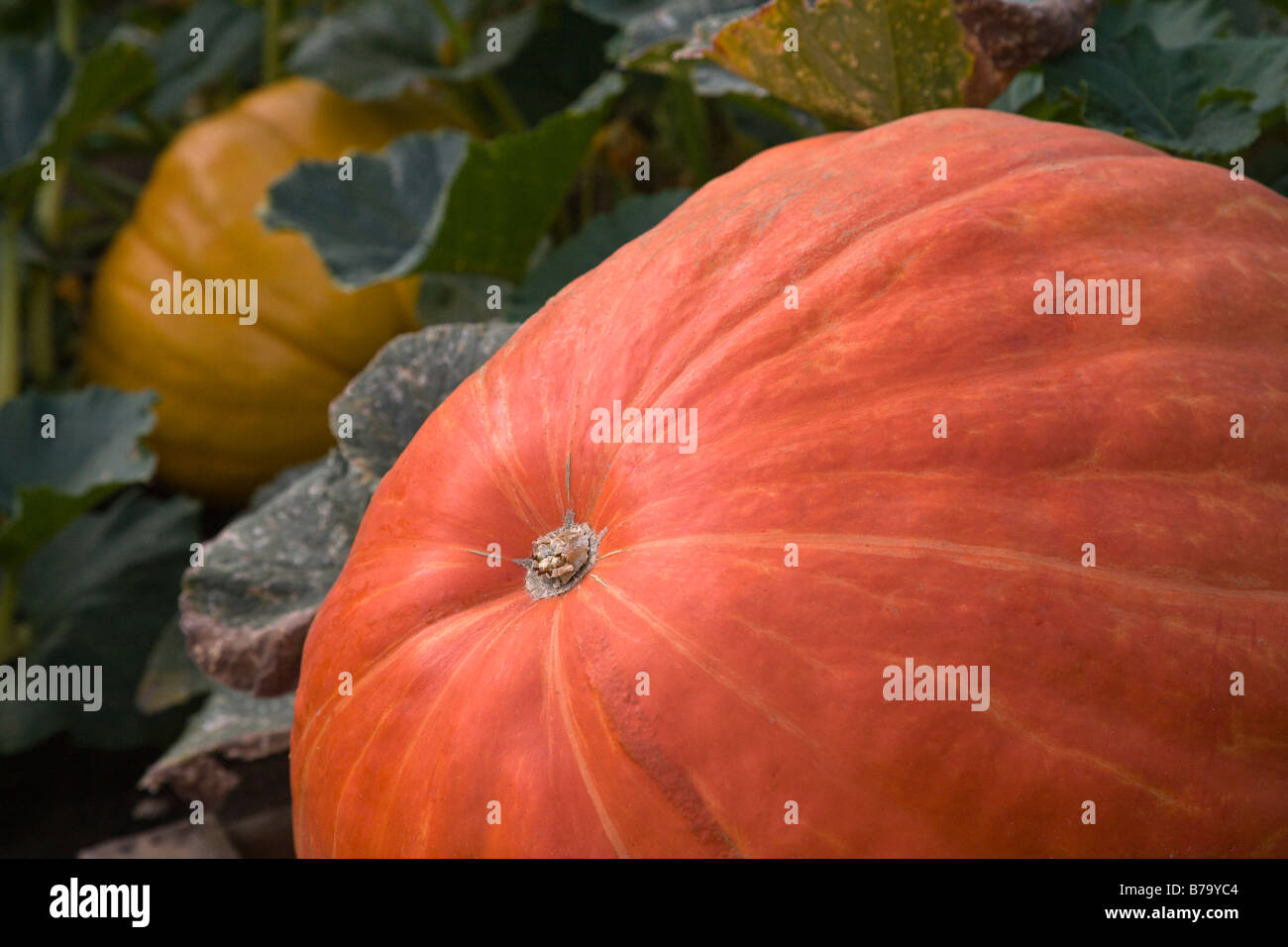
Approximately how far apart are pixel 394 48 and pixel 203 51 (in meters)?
0.47

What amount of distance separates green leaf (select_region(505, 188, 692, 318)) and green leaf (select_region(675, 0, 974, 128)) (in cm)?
28

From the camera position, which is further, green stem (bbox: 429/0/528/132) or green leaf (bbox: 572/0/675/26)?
green stem (bbox: 429/0/528/132)

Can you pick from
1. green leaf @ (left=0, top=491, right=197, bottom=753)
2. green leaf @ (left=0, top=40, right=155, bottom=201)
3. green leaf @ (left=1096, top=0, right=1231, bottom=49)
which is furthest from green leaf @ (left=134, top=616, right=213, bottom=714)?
green leaf @ (left=1096, top=0, right=1231, bottom=49)

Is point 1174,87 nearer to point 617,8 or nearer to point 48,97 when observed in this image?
point 617,8

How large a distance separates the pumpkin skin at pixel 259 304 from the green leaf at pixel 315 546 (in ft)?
2.33

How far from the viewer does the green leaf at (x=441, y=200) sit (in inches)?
50.1

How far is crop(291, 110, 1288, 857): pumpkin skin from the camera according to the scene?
1.84 ft

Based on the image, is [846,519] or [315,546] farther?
[315,546]

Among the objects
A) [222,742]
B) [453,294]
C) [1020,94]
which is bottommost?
[222,742]

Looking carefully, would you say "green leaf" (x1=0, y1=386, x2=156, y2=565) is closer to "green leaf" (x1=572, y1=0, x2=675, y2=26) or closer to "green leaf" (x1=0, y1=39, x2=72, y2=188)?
"green leaf" (x1=0, y1=39, x2=72, y2=188)

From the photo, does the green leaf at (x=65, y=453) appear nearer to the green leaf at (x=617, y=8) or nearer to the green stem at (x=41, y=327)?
the green stem at (x=41, y=327)

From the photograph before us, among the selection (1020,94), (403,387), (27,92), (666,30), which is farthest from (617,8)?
(27,92)

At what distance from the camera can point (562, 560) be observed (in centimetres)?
66
